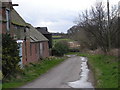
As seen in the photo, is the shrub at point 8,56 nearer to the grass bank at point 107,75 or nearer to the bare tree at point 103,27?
the grass bank at point 107,75

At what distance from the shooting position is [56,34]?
135 metres

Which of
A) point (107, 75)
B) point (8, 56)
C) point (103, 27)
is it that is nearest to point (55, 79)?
point (107, 75)

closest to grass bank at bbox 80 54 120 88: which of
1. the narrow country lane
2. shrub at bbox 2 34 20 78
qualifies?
the narrow country lane

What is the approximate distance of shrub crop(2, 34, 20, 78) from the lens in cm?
1622

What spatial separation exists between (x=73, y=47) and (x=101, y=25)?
4565 cm

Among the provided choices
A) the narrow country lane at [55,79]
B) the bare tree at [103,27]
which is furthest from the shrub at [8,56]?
the bare tree at [103,27]

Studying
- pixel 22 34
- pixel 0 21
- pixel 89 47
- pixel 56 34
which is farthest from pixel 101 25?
pixel 56 34

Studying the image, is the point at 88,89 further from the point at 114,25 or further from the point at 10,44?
the point at 114,25

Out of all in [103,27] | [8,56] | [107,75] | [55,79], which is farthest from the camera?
[103,27]

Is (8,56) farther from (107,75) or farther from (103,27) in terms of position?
(103,27)

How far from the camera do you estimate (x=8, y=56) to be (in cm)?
1623

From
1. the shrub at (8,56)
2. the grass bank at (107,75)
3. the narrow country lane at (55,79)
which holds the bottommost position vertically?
the narrow country lane at (55,79)

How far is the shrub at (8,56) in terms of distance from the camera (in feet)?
53.2

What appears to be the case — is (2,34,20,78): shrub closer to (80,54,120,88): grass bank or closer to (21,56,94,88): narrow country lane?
(21,56,94,88): narrow country lane
